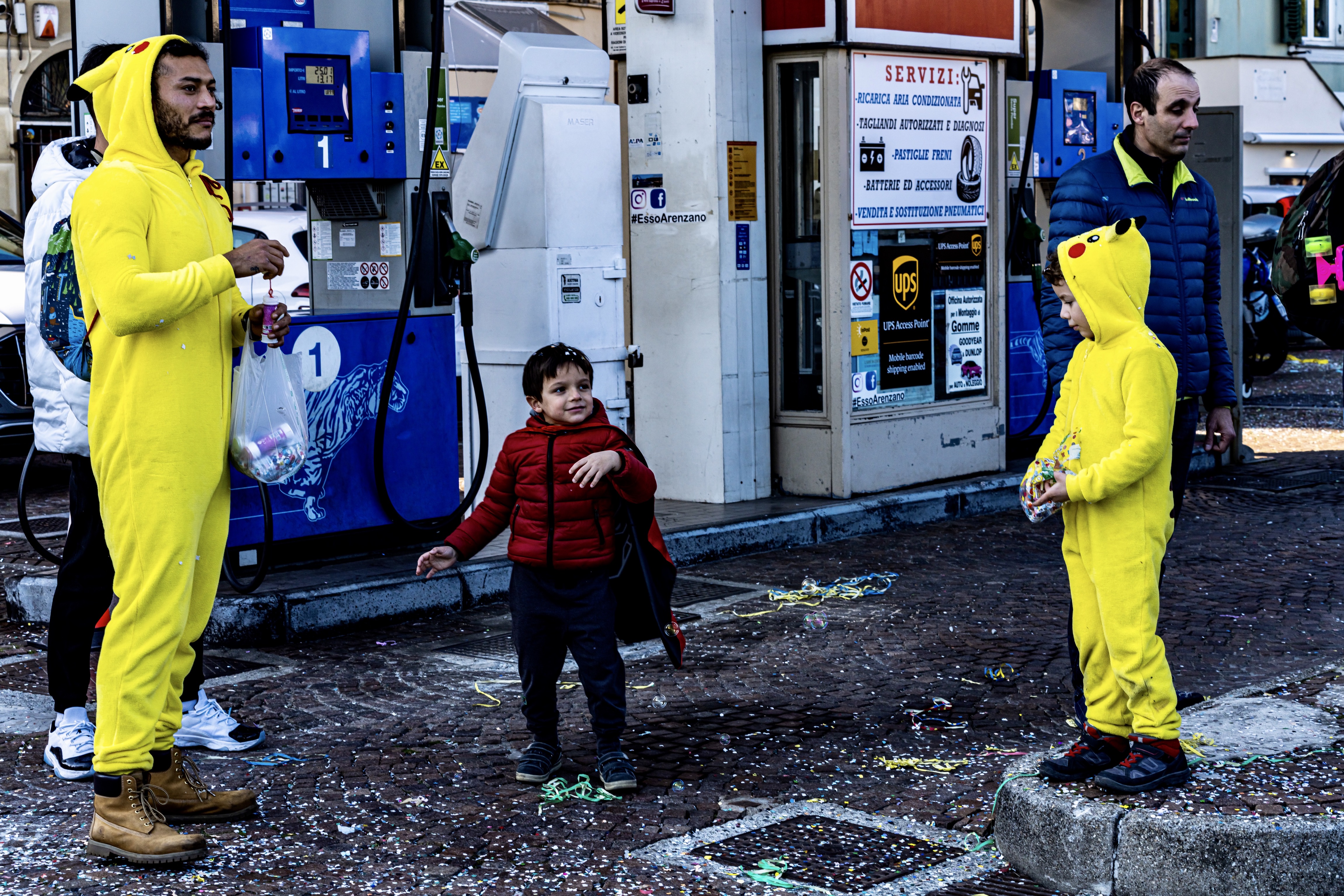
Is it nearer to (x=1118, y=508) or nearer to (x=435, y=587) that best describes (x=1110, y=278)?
(x=1118, y=508)

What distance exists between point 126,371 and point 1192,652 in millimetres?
3958

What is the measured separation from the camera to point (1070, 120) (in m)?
10.9

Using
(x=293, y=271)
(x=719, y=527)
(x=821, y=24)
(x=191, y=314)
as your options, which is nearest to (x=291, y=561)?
(x=719, y=527)

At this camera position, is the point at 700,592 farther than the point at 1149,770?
Yes

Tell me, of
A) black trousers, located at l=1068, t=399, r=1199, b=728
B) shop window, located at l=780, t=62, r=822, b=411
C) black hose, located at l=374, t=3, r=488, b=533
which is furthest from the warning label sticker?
black trousers, located at l=1068, t=399, r=1199, b=728

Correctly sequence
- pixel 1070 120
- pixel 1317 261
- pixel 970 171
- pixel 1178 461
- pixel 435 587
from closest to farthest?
pixel 1178 461 → pixel 1317 261 → pixel 435 587 → pixel 970 171 → pixel 1070 120

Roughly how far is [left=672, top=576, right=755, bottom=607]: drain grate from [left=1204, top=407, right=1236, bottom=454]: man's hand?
2710 mm

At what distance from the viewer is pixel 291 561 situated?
24.6 feet

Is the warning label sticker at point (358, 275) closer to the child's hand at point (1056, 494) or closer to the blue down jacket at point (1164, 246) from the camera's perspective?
the blue down jacket at point (1164, 246)

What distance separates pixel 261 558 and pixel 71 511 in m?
1.93

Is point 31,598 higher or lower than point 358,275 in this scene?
lower

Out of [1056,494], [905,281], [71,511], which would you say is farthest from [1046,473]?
[905,281]

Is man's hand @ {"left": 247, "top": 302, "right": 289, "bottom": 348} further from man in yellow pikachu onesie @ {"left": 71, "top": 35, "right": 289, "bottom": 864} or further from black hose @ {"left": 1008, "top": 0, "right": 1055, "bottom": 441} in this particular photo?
black hose @ {"left": 1008, "top": 0, "right": 1055, "bottom": 441}

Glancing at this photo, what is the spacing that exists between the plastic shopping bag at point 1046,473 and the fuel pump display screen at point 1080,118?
7131 millimetres
